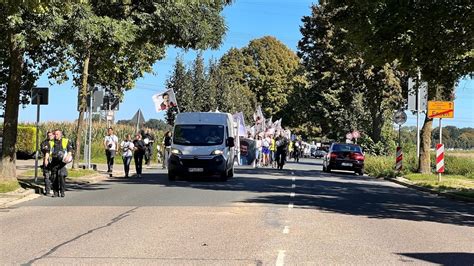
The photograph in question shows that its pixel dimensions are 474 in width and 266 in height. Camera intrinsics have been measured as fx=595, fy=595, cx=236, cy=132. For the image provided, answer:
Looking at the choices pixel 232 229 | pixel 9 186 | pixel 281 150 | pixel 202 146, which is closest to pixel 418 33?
pixel 202 146

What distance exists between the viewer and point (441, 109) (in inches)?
957

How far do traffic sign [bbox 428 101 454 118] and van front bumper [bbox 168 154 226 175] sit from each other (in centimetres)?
922

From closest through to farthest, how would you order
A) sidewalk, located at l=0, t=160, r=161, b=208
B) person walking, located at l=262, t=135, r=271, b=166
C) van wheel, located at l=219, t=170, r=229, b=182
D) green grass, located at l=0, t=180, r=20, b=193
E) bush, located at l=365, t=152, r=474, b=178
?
sidewalk, located at l=0, t=160, r=161, b=208 < green grass, located at l=0, t=180, r=20, b=193 < van wheel, located at l=219, t=170, r=229, b=182 < bush, located at l=365, t=152, r=474, b=178 < person walking, located at l=262, t=135, r=271, b=166

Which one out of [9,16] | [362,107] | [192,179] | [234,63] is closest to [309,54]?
[362,107]

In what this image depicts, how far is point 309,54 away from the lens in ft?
184

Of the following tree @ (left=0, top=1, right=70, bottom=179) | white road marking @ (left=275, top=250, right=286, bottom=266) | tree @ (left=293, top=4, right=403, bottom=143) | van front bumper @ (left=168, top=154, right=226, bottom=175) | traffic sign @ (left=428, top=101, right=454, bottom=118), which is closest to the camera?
white road marking @ (left=275, top=250, right=286, bottom=266)

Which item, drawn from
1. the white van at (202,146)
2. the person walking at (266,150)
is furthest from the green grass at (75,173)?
the person walking at (266,150)

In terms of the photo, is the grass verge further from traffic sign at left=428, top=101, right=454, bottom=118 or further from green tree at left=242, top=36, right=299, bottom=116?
green tree at left=242, top=36, right=299, bottom=116

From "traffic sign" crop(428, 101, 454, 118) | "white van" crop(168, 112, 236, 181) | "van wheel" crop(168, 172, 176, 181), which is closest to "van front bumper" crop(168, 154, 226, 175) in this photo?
"white van" crop(168, 112, 236, 181)

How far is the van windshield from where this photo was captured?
22.0m

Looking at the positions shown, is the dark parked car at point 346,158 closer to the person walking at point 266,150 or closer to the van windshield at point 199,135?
the person walking at point 266,150

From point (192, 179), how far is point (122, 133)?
898 inches

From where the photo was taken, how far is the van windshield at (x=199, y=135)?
22031mm

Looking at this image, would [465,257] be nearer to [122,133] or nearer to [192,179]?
[192,179]
